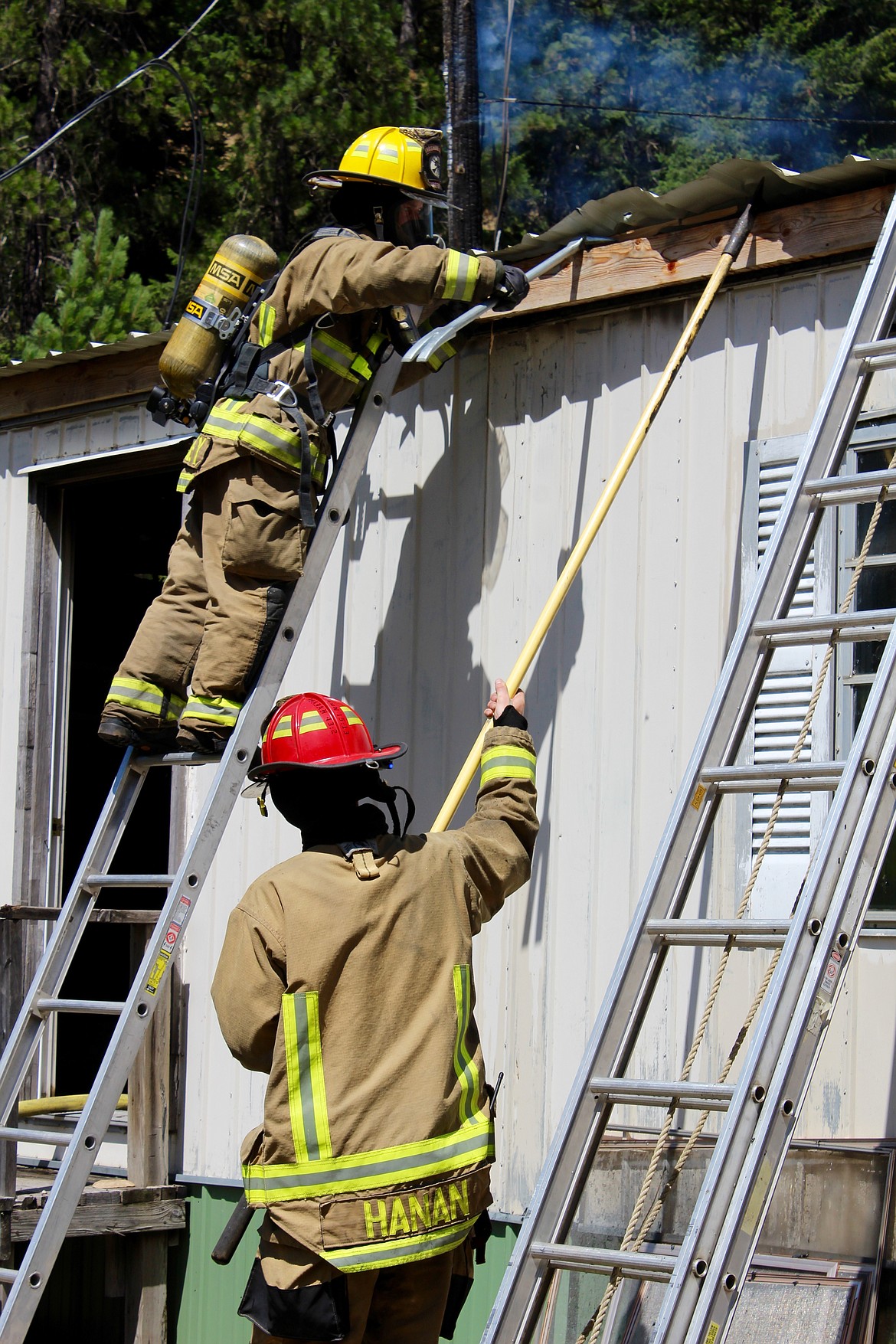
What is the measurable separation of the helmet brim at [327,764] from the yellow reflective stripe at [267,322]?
6.15 feet

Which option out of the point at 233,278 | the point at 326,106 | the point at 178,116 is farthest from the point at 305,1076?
the point at 178,116

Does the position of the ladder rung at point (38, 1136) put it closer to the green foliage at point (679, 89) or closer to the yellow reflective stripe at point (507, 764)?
the yellow reflective stripe at point (507, 764)

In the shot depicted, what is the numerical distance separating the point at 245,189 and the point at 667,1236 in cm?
1649

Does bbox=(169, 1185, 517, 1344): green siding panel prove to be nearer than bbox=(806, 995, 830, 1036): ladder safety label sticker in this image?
No

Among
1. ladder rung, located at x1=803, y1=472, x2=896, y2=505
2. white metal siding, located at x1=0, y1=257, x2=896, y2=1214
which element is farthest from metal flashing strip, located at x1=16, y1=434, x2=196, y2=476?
ladder rung, located at x1=803, y1=472, x2=896, y2=505

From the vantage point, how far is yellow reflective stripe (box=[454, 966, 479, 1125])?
11.2 ft

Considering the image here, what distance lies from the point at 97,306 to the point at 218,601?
10734mm

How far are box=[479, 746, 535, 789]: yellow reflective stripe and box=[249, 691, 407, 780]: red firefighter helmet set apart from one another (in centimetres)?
22

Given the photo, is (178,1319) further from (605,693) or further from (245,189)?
(245,189)

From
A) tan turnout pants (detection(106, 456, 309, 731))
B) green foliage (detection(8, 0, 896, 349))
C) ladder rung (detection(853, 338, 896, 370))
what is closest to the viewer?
ladder rung (detection(853, 338, 896, 370))

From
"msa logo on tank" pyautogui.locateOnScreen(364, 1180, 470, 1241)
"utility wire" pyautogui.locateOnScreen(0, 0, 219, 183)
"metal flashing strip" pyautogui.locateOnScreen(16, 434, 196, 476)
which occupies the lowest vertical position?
"msa logo on tank" pyautogui.locateOnScreen(364, 1180, 470, 1241)

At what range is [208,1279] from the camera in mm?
6078

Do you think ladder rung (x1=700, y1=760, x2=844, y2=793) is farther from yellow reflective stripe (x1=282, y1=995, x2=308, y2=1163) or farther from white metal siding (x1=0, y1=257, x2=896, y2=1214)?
white metal siding (x1=0, y1=257, x2=896, y2=1214)

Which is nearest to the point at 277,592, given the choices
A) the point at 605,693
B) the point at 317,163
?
the point at 605,693
